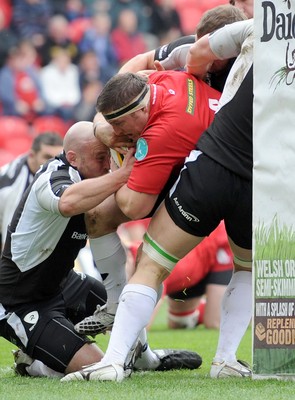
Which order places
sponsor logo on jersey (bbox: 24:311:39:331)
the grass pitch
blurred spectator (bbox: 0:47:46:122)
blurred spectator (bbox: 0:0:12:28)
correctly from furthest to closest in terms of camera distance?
blurred spectator (bbox: 0:0:12:28), blurred spectator (bbox: 0:47:46:122), sponsor logo on jersey (bbox: 24:311:39:331), the grass pitch

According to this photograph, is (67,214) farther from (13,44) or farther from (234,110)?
(13,44)

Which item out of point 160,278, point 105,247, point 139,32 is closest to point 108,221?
point 105,247

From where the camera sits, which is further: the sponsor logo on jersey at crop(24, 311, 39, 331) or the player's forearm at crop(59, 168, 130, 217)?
the sponsor logo on jersey at crop(24, 311, 39, 331)

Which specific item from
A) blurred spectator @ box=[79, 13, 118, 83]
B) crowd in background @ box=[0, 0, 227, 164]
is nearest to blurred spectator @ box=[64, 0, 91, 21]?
crowd in background @ box=[0, 0, 227, 164]

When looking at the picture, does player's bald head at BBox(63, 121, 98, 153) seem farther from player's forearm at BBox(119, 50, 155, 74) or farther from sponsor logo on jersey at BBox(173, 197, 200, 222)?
sponsor logo on jersey at BBox(173, 197, 200, 222)

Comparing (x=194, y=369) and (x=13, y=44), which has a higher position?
(x=194, y=369)

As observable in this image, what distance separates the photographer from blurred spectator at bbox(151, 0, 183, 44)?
18.1m

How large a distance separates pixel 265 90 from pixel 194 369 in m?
1.96

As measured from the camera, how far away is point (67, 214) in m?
4.97

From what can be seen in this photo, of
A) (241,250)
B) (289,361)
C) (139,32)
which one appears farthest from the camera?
(139,32)

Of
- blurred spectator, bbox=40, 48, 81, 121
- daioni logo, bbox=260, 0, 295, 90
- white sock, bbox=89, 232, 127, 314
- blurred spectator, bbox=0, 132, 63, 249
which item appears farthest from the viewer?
blurred spectator, bbox=40, 48, 81, 121

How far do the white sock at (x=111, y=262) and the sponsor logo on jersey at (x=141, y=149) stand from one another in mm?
822

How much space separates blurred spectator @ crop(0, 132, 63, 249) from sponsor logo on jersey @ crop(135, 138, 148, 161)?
4.18 metres

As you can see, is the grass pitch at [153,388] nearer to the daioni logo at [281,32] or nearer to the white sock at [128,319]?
the white sock at [128,319]
